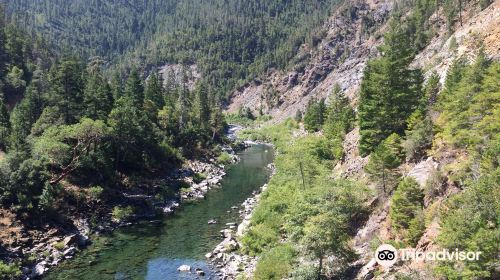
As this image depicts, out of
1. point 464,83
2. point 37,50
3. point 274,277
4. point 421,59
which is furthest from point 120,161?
point 37,50

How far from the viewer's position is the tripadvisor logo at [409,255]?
66.4 feet

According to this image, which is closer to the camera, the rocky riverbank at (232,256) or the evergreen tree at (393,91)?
the rocky riverbank at (232,256)

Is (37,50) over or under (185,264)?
over

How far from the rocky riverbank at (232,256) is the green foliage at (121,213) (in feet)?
44.6

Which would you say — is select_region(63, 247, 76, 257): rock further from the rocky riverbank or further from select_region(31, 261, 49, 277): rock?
the rocky riverbank

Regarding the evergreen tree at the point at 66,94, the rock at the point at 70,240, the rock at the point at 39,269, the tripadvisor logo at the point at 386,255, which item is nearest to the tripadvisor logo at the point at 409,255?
the tripadvisor logo at the point at 386,255

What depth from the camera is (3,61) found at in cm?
10544

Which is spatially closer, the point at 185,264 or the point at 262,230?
the point at 185,264

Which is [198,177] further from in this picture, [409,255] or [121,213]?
[409,255]

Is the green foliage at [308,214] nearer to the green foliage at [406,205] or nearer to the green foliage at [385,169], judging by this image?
the green foliage at [385,169]

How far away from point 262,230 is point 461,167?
907 inches

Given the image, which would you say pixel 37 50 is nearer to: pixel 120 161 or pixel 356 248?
pixel 120 161

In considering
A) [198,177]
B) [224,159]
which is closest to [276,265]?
[198,177]

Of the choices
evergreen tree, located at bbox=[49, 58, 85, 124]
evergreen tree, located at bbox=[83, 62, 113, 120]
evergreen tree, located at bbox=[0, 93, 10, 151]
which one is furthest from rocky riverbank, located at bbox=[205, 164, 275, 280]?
evergreen tree, located at bbox=[0, 93, 10, 151]
